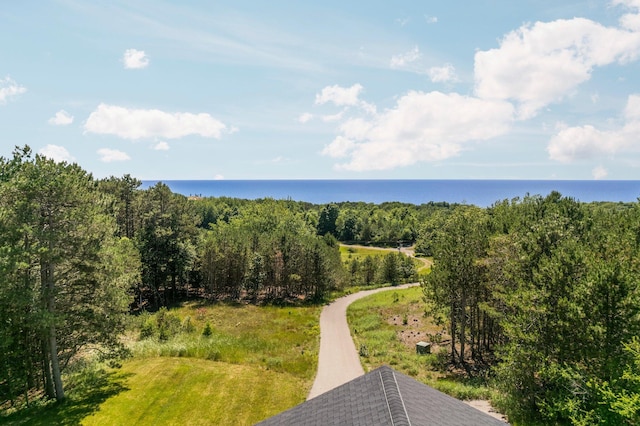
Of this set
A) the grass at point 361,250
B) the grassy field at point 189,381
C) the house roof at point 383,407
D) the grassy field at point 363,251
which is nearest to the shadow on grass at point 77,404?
the grassy field at point 189,381

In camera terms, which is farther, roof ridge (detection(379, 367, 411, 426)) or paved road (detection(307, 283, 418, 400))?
paved road (detection(307, 283, 418, 400))

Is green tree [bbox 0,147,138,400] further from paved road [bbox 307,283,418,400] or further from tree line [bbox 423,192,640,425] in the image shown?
tree line [bbox 423,192,640,425]

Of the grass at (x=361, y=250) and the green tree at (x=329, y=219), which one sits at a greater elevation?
the green tree at (x=329, y=219)

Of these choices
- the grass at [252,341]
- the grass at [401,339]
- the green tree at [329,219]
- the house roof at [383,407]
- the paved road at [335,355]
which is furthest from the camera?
the green tree at [329,219]

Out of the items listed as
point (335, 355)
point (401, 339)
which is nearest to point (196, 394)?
point (335, 355)

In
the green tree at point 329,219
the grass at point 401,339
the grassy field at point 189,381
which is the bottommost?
the grass at point 401,339

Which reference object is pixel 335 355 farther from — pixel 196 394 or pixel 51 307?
pixel 51 307

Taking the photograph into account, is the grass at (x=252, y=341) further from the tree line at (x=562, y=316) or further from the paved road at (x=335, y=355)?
the tree line at (x=562, y=316)

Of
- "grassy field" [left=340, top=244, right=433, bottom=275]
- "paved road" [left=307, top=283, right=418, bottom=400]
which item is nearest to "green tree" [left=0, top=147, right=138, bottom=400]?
"paved road" [left=307, top=283, right=418, bottom=400]
